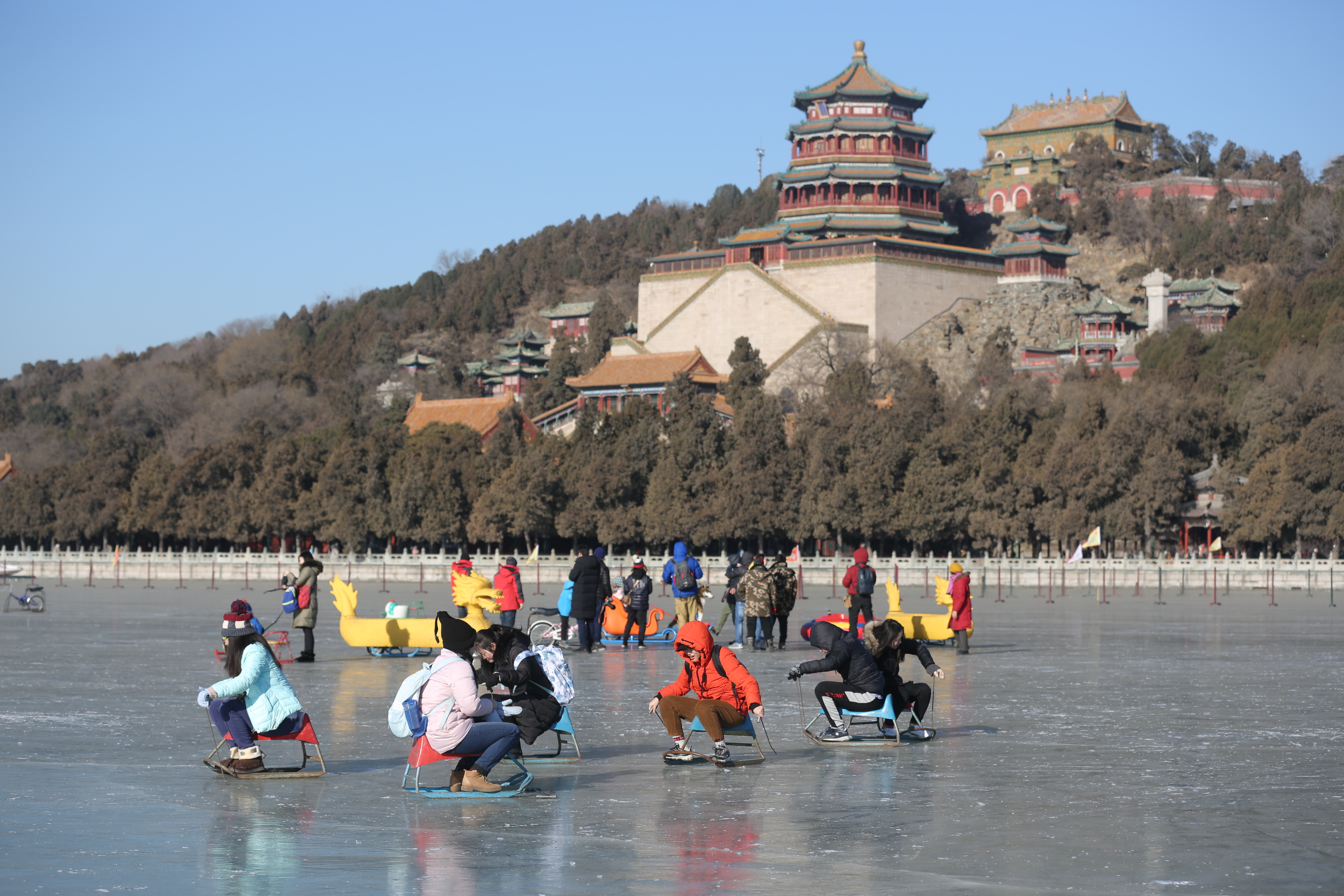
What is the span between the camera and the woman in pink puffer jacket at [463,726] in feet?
32.9

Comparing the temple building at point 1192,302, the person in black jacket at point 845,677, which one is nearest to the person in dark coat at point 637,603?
the person in black jacket at point 845,677

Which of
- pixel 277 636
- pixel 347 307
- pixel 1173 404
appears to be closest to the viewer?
pixel 277 636

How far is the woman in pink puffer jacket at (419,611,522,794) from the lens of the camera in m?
10.0

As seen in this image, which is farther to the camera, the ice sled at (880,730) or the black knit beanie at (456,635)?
the ice sled at (880,730)

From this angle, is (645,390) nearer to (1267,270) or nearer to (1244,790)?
(1267,270)

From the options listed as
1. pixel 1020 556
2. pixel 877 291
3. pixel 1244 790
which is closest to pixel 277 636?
pixel 1244 790

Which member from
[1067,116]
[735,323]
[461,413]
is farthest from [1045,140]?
[461,413]

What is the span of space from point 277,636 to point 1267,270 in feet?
245

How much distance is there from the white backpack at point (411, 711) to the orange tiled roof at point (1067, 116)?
98.6 m

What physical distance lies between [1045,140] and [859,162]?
1079 inches

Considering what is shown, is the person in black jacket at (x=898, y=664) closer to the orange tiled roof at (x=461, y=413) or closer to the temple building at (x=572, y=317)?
the orange tiled roof at (x=461, y=413)

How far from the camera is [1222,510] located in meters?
51.3

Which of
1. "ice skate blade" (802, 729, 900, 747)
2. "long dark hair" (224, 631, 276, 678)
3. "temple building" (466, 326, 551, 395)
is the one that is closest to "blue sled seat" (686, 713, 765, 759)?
"ice skate blade" (802, 729, 900, 747)

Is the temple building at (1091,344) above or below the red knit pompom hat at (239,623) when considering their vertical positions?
above
